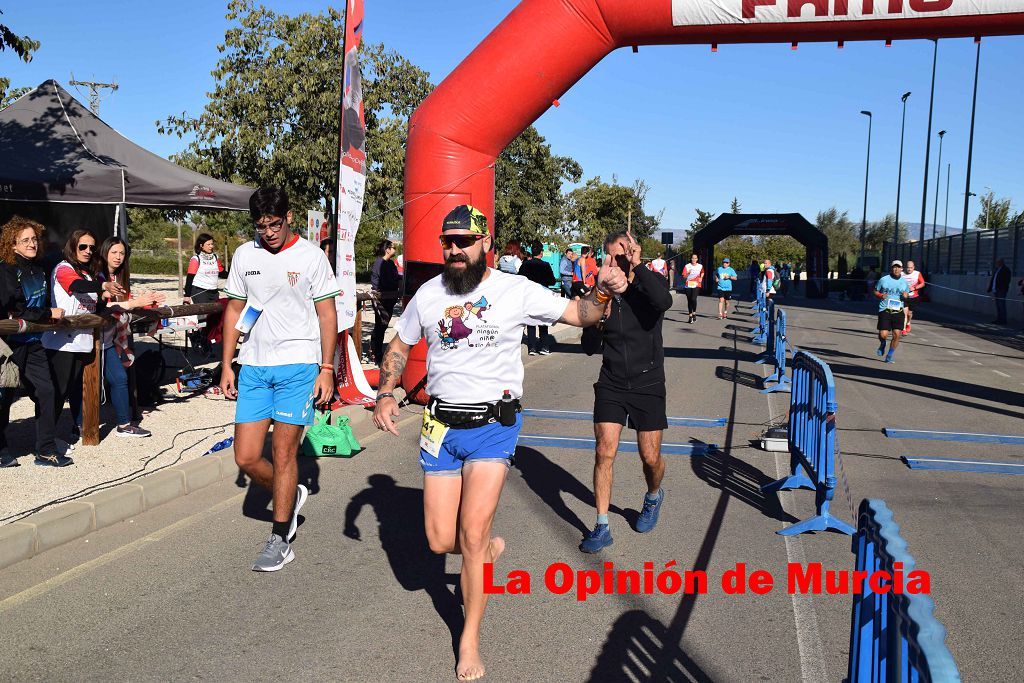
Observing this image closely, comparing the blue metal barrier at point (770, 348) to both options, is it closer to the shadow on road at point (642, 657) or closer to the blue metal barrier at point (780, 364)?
the blue metal barrier at point (780, 364)

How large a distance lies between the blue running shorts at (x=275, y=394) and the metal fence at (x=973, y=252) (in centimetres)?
3281

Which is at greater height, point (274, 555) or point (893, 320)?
point (893, 320)

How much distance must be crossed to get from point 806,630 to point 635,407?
5.83ft

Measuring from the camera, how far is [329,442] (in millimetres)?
7797

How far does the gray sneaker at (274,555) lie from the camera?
16.5 feet

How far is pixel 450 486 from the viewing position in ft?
13.1

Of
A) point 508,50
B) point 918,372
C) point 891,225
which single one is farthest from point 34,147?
point 891,225

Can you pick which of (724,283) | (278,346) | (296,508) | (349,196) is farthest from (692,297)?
(278,346)

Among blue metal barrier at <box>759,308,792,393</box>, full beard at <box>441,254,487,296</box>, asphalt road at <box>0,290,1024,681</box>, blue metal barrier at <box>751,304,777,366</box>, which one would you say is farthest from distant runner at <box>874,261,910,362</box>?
full beard at <box>441,254,487,296</box>

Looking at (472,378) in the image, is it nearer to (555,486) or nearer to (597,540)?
(597,540)

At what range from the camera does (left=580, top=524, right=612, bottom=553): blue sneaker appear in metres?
5.37

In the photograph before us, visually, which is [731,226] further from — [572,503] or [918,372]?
[572,503]

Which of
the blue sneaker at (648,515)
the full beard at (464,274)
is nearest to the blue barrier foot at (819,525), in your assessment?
the blue sneaker at (648,515)

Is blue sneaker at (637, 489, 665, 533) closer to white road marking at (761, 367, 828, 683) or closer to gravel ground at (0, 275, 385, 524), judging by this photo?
white road marking at (761, 367, 828, 683)
